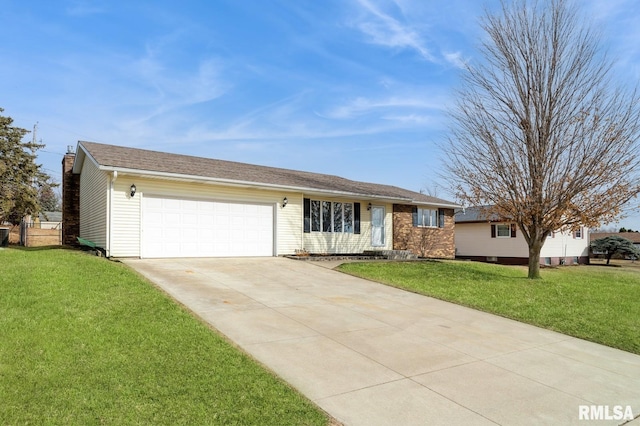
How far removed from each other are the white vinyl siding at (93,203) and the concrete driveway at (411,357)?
481 cm

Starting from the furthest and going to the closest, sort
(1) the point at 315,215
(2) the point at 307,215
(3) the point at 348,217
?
(3) the point at 348,217
(1) the point at 315,215
(2) the point at 307,215

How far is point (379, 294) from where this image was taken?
975cm

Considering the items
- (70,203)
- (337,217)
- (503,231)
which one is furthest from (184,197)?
(503,231)

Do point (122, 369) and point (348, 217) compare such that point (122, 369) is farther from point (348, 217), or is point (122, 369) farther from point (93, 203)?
point (348, 217)

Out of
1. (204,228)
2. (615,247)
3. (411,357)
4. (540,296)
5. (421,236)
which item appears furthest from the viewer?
(615,247)

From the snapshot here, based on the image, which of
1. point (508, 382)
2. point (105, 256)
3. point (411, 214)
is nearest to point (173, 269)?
point (105, 256)

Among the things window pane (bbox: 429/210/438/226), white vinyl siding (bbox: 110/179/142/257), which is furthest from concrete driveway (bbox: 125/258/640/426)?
window pane (bbox: 429/210/438/226)

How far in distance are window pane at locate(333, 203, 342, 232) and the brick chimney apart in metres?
11.1

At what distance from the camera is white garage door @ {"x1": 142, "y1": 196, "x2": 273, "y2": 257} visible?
1305cm

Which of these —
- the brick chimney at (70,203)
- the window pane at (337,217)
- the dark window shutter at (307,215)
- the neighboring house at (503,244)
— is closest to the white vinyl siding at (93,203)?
the brick chimney at (70,203)

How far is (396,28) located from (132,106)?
41.7 feet

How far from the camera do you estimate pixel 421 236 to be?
21406 mm

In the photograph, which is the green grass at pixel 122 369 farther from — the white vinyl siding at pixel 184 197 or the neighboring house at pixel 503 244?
the neighboring house at pixel 503 244

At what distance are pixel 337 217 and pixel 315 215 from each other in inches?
50.2
